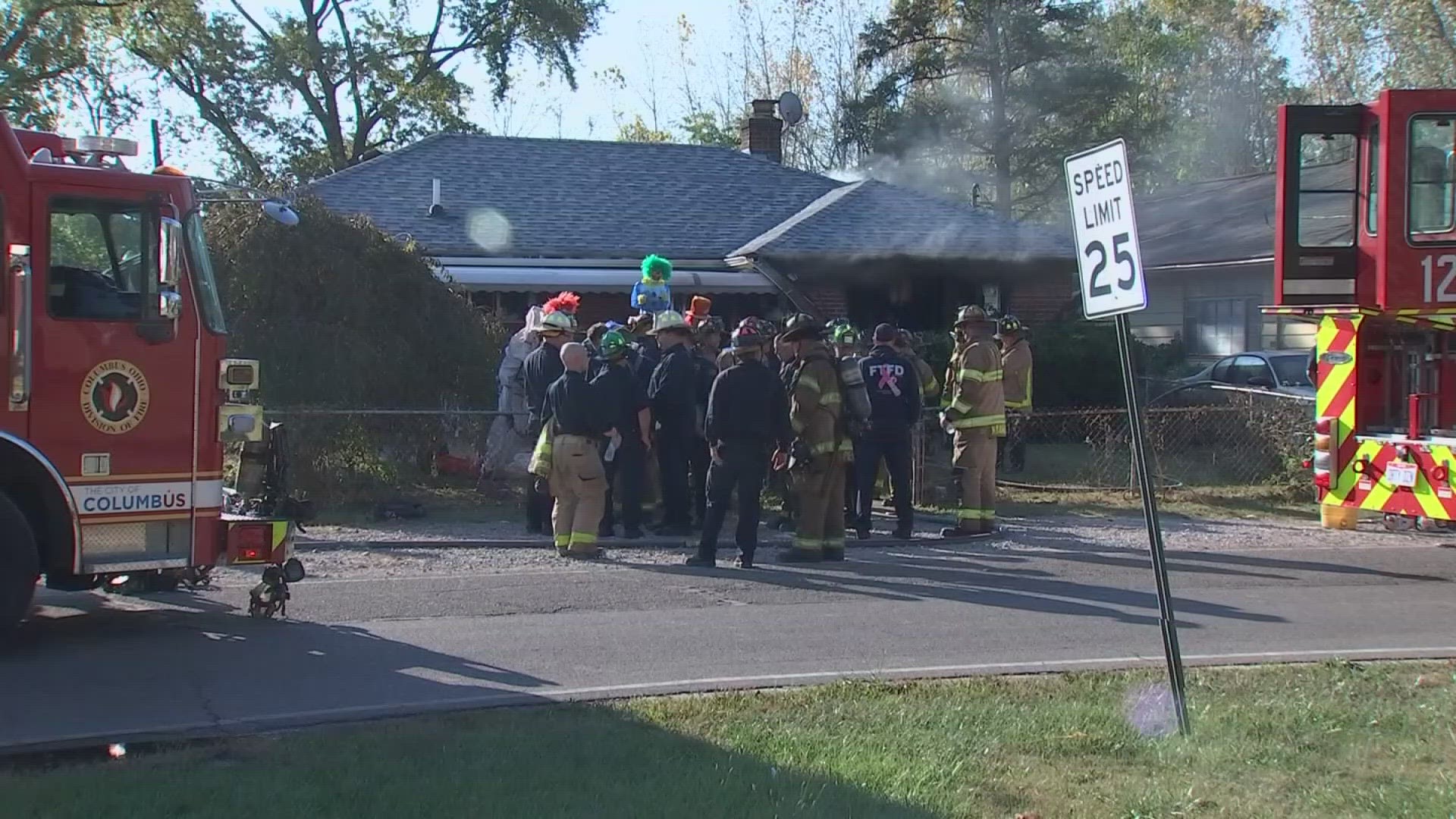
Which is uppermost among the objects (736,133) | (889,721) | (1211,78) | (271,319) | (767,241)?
(1211,78)

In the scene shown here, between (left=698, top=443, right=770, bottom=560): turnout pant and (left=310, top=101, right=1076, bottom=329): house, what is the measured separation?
35.6 feet

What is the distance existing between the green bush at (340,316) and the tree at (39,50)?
1114 cm

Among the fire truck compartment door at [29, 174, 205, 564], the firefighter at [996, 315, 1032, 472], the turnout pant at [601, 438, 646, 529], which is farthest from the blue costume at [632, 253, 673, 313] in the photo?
the fire truck compartment door at [29, 174, 205, 564]

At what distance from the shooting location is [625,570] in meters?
10.7


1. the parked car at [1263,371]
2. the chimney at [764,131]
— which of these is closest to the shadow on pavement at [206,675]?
the parked car at [1263,371]

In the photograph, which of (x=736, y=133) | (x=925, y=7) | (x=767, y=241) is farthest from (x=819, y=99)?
(x=767, y=241)

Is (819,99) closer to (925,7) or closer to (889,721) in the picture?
(925,7)

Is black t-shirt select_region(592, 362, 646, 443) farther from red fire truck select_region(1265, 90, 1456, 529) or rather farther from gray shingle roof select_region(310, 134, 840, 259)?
gray shingle roof select_region(310, 134, 840, 259)

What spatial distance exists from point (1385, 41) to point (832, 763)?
33.6 m

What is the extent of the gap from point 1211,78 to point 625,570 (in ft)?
159

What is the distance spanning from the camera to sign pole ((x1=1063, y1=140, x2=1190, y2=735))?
6031 millimetres

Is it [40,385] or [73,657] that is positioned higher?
[40,385]

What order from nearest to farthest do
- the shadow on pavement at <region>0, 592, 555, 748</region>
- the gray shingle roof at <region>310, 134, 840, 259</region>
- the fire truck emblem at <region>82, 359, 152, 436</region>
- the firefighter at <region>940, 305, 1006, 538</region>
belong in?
1. the shadow on pavement at <region>0, 592, 555, 748</region>
2. the fire truck emblem at <region>82, 359, 152, 436</region>
3. the firefighter at <region>940, 305, 1006, 538</region>
4. the gray shingle roof at <region>310, 134, 840, 259</region>

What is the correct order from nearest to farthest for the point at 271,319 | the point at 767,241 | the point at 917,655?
the point at 917,655 < the point at 271,319 < the point at 767,241
